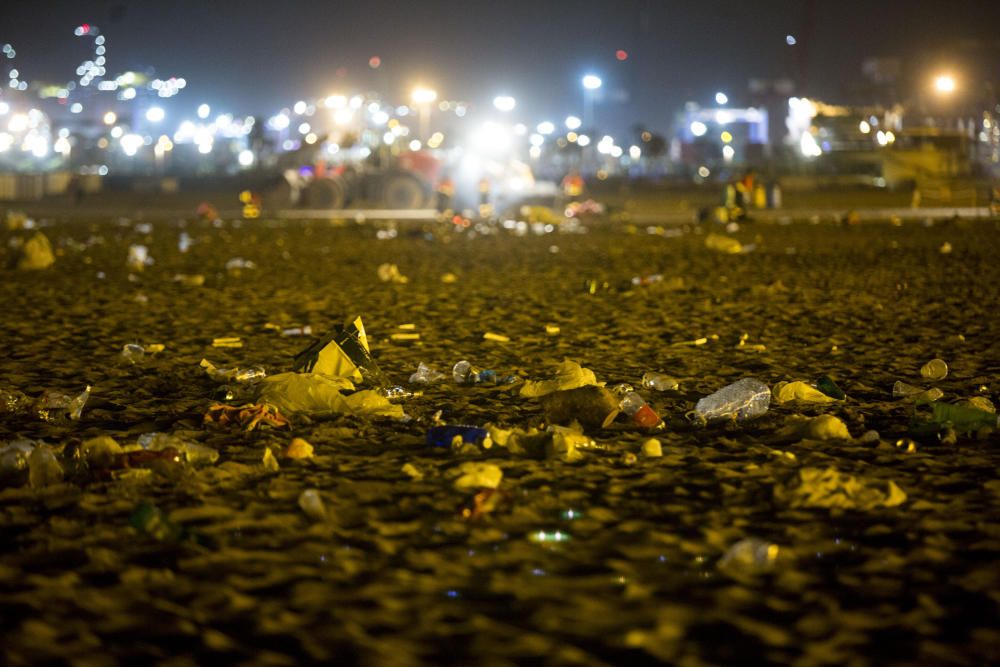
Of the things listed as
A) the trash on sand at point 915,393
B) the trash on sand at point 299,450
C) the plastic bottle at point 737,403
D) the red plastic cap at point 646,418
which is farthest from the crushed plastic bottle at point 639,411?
the trash on sand at point 299,450

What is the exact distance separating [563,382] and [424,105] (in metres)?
26.0

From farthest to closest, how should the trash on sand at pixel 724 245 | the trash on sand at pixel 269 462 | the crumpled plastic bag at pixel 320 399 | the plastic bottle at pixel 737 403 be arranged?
the trash on sand at pixel 724 245, the crumpled plastic bag at pixel 320 399, the plastic bottle at pixel 737 403, the trash on sand at pixel 269 462

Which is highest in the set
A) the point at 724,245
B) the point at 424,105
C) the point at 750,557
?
the point at 424,105

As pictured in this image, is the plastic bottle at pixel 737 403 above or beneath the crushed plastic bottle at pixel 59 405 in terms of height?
beneath

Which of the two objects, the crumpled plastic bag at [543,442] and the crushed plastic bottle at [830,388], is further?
the crushed plastic bottle at [830,388]

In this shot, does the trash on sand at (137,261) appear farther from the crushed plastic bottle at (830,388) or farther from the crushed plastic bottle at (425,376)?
the crushed plastic bottle at (830,388)

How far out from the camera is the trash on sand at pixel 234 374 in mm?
5262

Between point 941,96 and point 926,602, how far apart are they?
7659cm

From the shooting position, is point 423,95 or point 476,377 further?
point 423,95

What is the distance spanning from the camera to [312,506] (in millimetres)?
3166

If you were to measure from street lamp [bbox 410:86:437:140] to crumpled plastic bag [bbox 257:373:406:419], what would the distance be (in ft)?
84.8

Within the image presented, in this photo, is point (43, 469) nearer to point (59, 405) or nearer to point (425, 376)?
point (59, 405)

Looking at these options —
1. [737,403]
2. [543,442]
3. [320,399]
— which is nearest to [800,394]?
[737,403]

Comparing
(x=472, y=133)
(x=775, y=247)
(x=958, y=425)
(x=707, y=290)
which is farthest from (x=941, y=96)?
(x=958, y=425)
